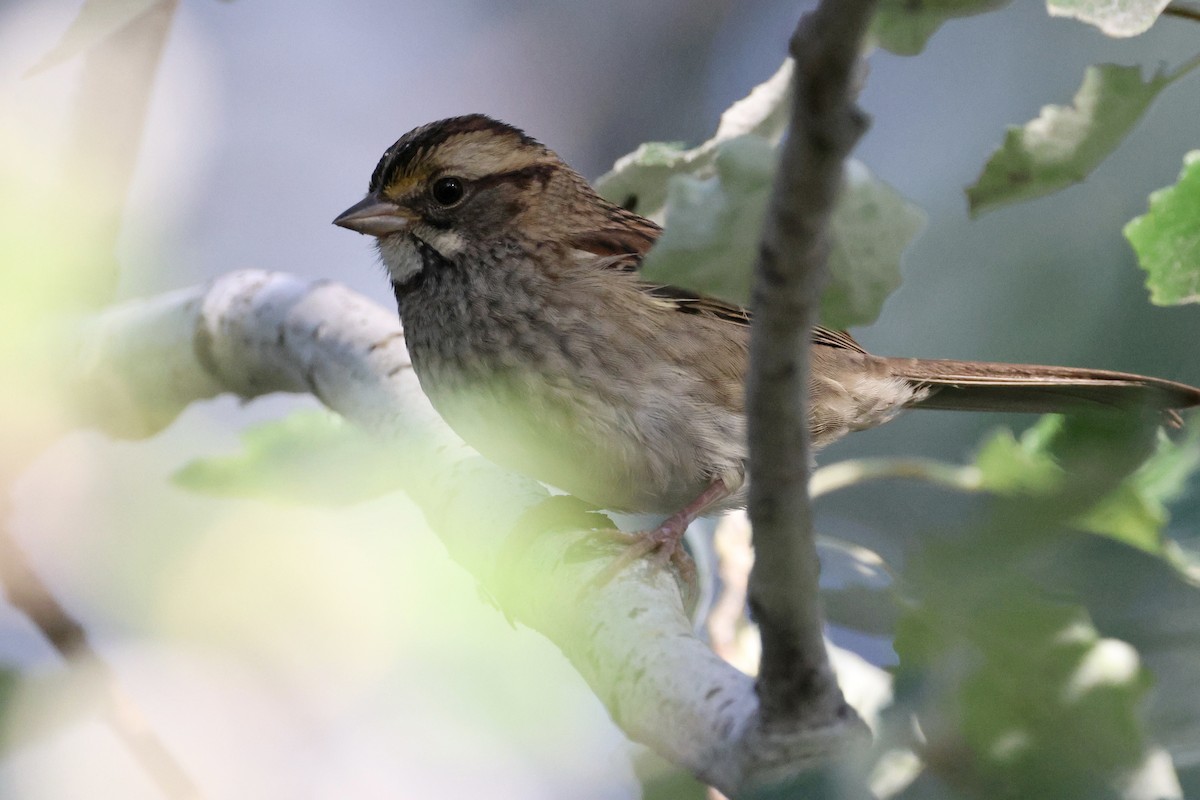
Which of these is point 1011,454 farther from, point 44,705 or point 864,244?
point 44,705

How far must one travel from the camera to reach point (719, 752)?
52.9 inches

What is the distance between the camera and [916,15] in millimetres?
982

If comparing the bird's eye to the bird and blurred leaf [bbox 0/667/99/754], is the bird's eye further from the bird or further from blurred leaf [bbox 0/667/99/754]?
blurred leaf [bbox 0/667/99/754]

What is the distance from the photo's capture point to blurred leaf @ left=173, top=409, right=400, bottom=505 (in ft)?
9.23

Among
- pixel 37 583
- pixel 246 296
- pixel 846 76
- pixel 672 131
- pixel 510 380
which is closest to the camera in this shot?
pixel 846 76

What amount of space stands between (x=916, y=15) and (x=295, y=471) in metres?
2.20

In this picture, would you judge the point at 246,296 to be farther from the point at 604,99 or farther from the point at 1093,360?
the point at 604,99

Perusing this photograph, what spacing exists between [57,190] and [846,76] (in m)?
2.52

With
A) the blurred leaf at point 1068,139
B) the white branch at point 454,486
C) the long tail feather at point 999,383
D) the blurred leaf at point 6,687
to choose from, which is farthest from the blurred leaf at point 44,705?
the long tail feather at point 999,383

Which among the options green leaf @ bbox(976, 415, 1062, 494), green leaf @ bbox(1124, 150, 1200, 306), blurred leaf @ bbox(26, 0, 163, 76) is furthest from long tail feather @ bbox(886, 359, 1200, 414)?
blurred leaf @ bbox(26, 0, 163, 76)

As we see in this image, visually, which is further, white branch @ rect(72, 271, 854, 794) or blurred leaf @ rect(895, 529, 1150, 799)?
white branch @ rect(72, 271, 854, 794)

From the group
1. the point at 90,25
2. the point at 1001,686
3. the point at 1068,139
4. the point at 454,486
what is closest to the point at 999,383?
the point at 454,486

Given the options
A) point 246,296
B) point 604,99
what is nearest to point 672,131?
point 604,99

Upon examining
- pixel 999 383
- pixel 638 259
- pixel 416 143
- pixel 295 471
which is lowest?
pixel 295 471
